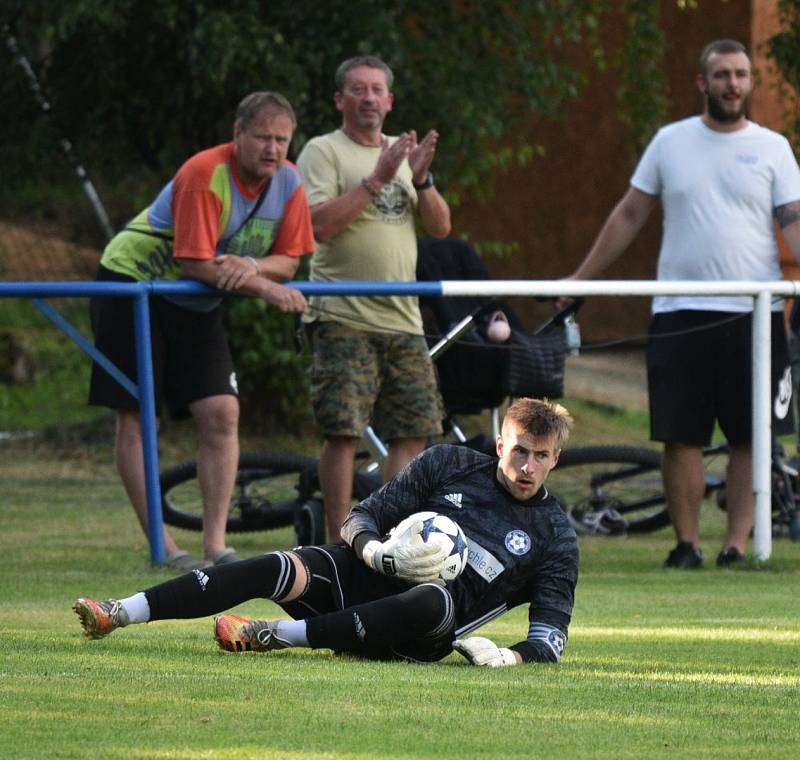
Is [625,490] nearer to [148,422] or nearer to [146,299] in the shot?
[148,422]

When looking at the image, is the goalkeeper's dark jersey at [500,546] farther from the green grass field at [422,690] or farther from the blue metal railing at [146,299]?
the blue metal railing at [146,299]

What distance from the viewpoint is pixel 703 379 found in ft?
30.3

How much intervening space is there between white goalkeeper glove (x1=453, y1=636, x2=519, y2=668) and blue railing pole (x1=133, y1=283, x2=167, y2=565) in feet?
9.72

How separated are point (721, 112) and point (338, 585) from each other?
13.1ft

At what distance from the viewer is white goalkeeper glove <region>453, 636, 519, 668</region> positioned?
5.84 metres

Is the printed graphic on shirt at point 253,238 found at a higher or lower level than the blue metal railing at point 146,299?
higher

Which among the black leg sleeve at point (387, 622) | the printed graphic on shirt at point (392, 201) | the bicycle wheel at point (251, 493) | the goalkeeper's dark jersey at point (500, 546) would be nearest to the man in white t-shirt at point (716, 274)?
the printed graphic on shirt at point (392, 201)

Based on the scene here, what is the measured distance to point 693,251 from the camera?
9234mm

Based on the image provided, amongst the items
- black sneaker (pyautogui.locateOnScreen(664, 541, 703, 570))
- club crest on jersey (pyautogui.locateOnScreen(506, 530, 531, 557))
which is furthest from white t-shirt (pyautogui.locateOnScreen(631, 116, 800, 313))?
club crest on jersey (pyautogui.locateOnScreen(506, 530, 531, 557))

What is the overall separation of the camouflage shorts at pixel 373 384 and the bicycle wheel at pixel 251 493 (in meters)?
0.92

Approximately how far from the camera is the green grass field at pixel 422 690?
4.40m

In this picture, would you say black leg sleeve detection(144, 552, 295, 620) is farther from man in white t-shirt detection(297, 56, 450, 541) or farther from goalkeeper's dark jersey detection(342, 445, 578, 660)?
man in white t-shirt detection(297, 56, 450, 541)

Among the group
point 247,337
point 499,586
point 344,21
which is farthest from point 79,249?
point 499,586

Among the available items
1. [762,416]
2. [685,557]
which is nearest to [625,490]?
[685,557]
